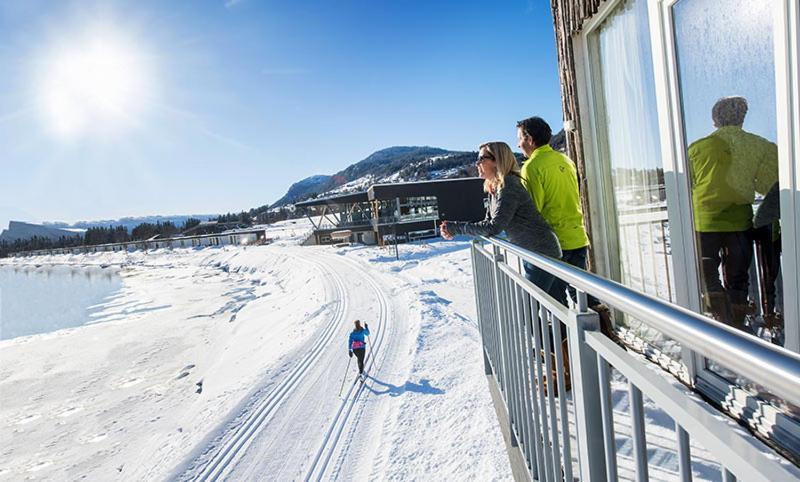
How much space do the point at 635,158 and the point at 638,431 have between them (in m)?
3.38

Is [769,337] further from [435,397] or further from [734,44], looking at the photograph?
[435,397]

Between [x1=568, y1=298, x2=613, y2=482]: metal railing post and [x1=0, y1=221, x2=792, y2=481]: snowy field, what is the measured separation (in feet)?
2.95

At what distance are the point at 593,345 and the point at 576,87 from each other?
411 cm

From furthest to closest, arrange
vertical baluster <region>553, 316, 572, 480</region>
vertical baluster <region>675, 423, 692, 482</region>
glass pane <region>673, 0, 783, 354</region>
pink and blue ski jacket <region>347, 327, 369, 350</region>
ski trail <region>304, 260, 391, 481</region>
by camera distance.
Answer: pink and blue ski jacket <region>347, 327, 369, 350</region>
ski trail <region>304, 260, 391, 481</region>
glass pane <region>673, 0, 783, 354</region>
vertical baluster <region>553, 316, 572, 480</region>
vertical baluster <region>675, 423, 692, 482</region>

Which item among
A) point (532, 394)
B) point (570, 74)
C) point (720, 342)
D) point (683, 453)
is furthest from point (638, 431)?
point (570, 74)

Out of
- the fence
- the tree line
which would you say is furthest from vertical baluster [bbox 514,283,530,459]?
the tree line

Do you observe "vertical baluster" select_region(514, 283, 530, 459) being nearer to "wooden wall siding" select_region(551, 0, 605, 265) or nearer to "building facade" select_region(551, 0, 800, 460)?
"building facade" select_region(551, 0, 800, 460)

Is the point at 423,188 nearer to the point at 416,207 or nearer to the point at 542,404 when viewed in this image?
the point at 416,207

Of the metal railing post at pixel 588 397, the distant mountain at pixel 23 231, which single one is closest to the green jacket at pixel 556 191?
the metal railing post at pixel 588 397

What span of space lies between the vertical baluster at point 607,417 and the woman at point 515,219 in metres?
1.72

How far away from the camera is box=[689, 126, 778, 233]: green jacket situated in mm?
2113

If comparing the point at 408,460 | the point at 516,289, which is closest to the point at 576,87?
the point at 516,289

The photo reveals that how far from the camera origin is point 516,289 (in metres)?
1.84

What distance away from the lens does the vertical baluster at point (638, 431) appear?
78 cm
